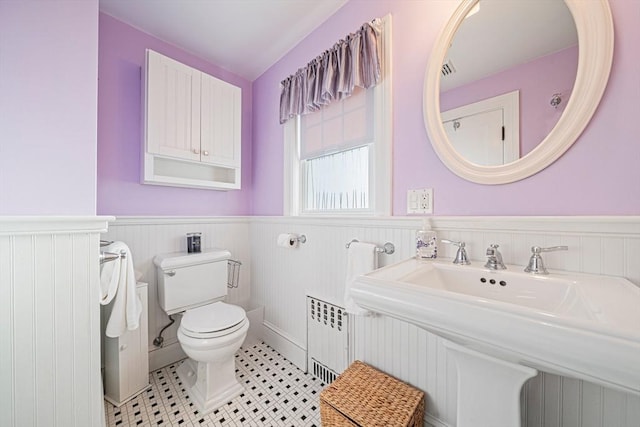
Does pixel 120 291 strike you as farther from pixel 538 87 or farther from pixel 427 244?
pixel 538 87

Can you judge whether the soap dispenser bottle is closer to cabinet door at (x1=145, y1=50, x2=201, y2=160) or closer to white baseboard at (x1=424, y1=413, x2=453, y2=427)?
white baseboard at (x1=424, y1=413, x2=453, y2=427)

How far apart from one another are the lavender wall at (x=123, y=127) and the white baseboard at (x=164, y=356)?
3.25 ft

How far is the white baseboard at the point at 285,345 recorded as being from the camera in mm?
1682

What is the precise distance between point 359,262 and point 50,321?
1.27 m

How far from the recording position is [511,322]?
0.44 m

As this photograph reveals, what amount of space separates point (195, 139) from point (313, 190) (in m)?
0.95

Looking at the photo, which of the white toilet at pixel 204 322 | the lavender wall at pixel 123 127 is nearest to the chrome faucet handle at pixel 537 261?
the white toilet at pixel 204 322

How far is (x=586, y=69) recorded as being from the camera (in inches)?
30.7

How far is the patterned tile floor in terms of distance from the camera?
1.25 metres

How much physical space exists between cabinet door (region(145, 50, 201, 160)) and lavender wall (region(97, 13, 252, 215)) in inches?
8.8

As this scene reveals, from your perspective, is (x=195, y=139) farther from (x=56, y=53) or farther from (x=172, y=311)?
(x=172, y=311)

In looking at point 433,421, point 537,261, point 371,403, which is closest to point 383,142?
point 537,261

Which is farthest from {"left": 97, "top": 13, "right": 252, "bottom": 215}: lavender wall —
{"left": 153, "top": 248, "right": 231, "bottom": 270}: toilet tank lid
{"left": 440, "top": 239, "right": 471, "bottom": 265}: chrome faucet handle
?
{"left": 440, "top": 239, "right": 471, "bottom": 265}: chrome faucet handle

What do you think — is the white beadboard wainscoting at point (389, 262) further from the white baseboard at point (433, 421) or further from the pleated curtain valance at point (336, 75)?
the pleated curtain valance at point (336, 75)
